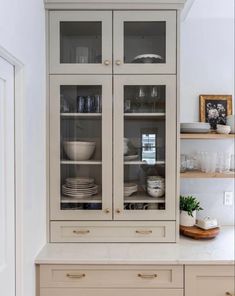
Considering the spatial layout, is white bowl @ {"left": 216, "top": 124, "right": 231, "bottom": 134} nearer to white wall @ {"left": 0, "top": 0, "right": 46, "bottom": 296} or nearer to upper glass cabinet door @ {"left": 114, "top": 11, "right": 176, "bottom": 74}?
upper glass cabinet door @ {"left": 114, "top": 11, "right": 176, "bottom": 74}

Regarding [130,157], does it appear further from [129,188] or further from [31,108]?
[31,108]

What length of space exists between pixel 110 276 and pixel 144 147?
85 cm

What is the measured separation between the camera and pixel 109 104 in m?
2.05

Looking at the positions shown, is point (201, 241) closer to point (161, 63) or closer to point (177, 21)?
point (161, 63)

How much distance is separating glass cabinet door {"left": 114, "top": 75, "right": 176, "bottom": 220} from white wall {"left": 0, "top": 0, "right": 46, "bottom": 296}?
1.59ft

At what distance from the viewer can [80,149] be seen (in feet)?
6.90

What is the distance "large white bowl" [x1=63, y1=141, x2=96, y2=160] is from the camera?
210 centimetres

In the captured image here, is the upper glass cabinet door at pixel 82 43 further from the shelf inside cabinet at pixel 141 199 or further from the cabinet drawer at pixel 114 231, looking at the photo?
the cabinet drawer at pixel 114 231

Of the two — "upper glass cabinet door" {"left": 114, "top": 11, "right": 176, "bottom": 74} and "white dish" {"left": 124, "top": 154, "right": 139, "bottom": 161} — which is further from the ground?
"upper glass cabinet door" {"left": 114, "top": 11, "right": 176, "bottom": 74}

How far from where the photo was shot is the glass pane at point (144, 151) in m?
2.09

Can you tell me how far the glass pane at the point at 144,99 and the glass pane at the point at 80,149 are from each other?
21cm

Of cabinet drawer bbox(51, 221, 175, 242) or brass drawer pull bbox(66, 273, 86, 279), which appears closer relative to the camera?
brass drawer pull bbox(66, 273, 86, 279)

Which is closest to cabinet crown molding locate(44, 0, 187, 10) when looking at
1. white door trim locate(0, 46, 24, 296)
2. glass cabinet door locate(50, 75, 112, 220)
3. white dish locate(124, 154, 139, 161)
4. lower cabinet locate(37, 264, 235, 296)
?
glass cabinet door locate(50, 75, 112, 220)

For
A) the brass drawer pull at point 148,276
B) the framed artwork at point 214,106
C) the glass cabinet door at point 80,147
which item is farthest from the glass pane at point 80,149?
the framed artwork at point 214,106
